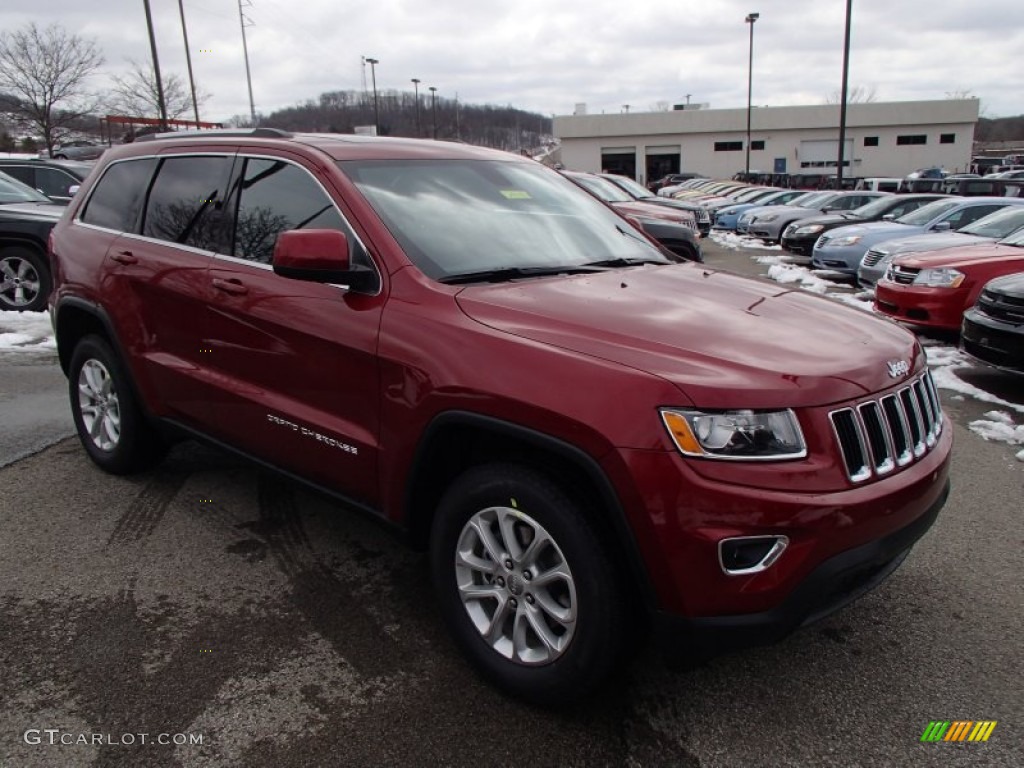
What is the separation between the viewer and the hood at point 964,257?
7.71m

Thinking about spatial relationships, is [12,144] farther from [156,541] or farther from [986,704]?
[986,704]

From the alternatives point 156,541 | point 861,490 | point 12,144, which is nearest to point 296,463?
point 156,541

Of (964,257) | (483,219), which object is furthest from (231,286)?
(964,257)

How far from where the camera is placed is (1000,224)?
10070 millimetres

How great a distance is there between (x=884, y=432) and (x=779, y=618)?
67 centimetres

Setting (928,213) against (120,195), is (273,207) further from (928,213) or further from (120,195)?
(928,213)

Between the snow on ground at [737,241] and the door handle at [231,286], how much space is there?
1714 centimetres

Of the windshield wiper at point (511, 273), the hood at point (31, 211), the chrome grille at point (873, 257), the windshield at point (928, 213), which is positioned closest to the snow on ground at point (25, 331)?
the hood at point (31, 211)

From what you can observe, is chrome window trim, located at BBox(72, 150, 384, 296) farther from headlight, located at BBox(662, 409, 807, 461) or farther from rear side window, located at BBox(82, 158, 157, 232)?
headlight, located at BBox(662, 409, 807, 461)

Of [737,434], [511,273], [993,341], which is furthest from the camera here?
[993,341]

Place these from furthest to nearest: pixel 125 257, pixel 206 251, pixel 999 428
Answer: pixel 999 428 → pixel 125 257 → pixel 206 251

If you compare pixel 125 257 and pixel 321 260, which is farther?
pixel 125 257

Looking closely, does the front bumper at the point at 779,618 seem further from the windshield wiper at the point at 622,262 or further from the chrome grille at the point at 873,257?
the chrome grille at the point at 873,257

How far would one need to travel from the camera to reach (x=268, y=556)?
3.61m
